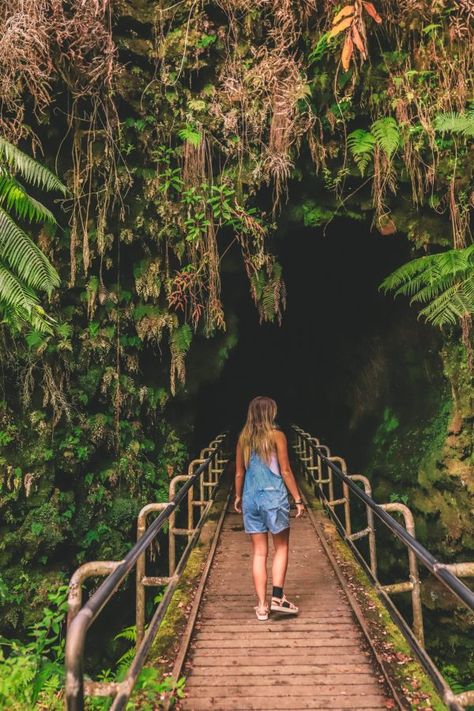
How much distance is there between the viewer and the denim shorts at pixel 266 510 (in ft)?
12.7

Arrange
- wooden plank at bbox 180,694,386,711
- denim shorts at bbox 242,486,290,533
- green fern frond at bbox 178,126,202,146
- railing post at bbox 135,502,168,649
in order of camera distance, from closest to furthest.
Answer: wooden plank at bbox 180,694,386,711, railing post at bbox 135,502,168,649, denim shorts at bbox 242,486,290,533, green fern frond at bbox 178,126,202,146

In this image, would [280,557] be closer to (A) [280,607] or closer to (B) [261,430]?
(A) [280,607]

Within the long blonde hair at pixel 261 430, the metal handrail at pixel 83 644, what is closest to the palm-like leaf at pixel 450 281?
the long blonde hair at pixel 261 430

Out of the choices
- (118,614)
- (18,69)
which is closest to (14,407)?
(118,614)

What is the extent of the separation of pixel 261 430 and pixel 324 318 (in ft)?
27.8

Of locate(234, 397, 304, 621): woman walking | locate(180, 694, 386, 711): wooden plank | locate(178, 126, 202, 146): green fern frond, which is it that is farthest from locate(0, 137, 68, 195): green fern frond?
locate(180, 694, 386, 711): wooden plank

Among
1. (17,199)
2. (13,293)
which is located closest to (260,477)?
(13,293)

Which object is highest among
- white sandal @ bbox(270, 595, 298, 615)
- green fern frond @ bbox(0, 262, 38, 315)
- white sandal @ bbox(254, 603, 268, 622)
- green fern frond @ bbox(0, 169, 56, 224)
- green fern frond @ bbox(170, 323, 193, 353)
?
green fern frond @ bbox(0, 169, 56, 224)

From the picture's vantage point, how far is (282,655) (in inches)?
135

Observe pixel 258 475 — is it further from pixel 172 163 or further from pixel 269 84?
pixel 269 84

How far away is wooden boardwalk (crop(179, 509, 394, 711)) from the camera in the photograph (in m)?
2.96

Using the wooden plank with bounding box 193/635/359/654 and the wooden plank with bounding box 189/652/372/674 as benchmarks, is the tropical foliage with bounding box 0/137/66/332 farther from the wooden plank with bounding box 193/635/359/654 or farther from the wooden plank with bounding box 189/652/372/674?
the wooden plank with bounding box 189/652/372/674

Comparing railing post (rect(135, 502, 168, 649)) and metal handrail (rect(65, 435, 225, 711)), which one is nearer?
metal handrail (rect(65, 435, 225, 711))

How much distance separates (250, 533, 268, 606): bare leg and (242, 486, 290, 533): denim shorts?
0.25 ft
